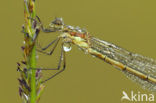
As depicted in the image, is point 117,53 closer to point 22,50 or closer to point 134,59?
point 134,59

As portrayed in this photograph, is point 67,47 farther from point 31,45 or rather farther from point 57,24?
point 31,45

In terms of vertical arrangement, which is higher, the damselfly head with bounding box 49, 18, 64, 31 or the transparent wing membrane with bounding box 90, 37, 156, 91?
the damselfly head with bounding box 49, 18, 64, 31

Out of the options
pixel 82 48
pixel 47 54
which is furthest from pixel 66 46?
pixel 82 48

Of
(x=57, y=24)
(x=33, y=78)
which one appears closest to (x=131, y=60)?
(x=57, y=24)

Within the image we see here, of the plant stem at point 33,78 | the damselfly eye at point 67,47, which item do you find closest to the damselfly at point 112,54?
the damselfly eye at point 67,47

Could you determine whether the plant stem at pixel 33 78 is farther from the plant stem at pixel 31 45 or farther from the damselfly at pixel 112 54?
the damselfly at pixel 112 54

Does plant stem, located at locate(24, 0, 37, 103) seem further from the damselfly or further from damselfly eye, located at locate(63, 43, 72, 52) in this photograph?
the damselfly

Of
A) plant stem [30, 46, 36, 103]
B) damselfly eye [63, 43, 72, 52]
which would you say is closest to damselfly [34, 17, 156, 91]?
damselfly eye [63, 43, 72, 52]

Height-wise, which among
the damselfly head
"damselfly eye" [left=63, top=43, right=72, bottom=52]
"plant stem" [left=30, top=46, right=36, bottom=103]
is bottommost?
"plant stem" [left=30, top=46, right=36, bottom=103]

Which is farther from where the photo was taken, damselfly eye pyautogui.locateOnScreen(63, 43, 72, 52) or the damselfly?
the damselfly
